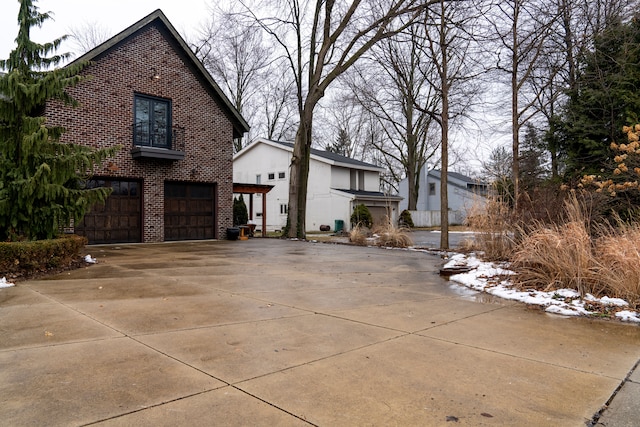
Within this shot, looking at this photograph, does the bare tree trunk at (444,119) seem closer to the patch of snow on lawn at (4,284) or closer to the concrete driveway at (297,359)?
the concrete driveway at (297,359)

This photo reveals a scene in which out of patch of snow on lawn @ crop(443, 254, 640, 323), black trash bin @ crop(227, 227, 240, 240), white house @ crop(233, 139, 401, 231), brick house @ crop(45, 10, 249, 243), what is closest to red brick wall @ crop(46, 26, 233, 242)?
brick house @ crop(45, 10, 249, 243)

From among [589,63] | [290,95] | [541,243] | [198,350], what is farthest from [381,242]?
[290,95]

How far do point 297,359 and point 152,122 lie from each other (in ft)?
47.7

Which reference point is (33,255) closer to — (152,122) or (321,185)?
(152,122)

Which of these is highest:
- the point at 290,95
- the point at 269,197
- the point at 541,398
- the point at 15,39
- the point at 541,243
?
the point at 290,95

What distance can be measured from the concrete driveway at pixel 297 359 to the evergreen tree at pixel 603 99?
42.2ft

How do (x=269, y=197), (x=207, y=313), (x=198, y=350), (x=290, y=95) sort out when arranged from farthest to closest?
(x=290, y=95) → (x=269, y=197) → (x=207, y=313) → (x=198, y=350)

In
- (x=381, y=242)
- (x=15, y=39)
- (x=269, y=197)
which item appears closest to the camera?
(x=15, y=39)

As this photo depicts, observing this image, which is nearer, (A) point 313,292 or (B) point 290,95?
(A) point 313,292

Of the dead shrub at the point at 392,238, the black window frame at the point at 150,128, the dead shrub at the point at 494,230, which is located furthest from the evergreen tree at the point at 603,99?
the black window frame at the point at 150,128

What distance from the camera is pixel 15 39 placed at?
28.6ft

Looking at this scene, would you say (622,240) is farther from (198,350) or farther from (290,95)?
(290,95)

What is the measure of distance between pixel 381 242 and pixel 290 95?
23.8 m

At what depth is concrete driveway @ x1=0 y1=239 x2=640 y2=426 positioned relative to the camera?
2.44 meters
